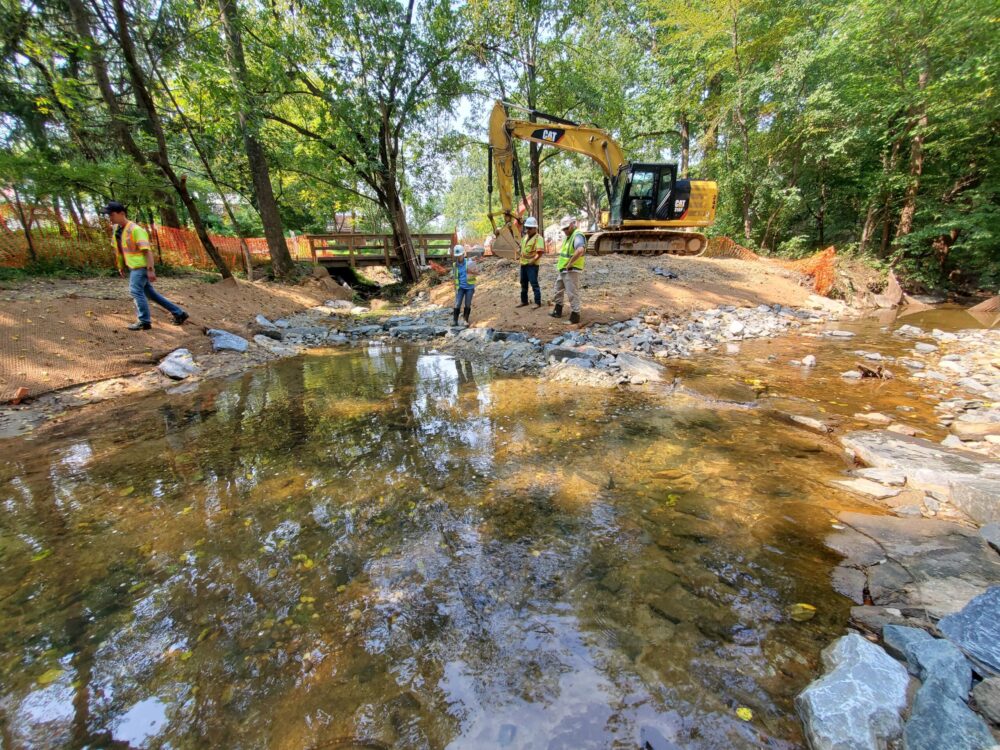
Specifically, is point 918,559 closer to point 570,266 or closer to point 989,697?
point 989,697

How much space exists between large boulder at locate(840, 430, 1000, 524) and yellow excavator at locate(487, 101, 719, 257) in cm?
994

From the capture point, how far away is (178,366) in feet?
22.1

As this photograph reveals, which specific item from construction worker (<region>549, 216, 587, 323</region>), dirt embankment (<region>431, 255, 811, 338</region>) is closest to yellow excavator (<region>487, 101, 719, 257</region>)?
dirt embankment (<region>431, 255, 811, 338</region>)

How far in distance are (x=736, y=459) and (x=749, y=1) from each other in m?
18.2

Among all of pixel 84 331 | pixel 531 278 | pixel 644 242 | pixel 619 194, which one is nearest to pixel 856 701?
pixel 531 278

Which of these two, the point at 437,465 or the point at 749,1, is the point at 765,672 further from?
the point at 749,1

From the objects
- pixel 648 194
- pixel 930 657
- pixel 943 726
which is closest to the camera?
pixel 943 726

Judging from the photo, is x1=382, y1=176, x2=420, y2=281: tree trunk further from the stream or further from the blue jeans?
the stream

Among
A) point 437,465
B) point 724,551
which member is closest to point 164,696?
point 437,465

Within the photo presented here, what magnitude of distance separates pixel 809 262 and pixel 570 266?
10.4 metres

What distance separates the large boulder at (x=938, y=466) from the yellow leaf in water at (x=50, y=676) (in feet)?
17.4

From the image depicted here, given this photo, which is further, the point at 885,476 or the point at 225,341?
the point at 225,341

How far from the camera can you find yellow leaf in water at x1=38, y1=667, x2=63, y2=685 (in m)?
1.94

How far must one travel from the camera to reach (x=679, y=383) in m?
5.80
